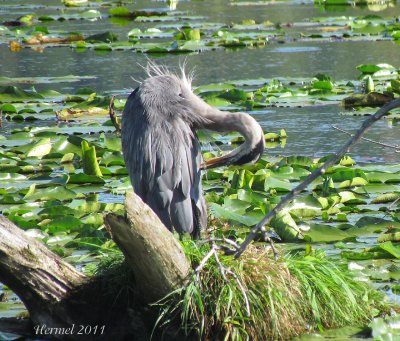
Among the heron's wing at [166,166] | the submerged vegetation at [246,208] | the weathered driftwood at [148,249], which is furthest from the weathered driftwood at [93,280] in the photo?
the heron's wing at [166,166]

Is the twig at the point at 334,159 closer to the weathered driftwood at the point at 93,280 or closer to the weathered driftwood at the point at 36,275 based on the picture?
the weathered driftwood at the point at 93,280

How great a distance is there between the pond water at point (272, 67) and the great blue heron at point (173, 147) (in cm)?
253

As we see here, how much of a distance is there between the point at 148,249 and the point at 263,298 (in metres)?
0.66

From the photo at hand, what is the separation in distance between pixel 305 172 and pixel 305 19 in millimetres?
10763

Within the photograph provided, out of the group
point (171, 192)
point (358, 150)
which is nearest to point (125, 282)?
point (171, 192)

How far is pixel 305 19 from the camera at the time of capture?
18.0 meters

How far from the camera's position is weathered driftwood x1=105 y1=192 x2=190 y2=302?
4684mm

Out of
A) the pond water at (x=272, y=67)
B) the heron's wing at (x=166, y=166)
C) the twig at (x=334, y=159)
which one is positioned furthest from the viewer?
the pond water at (x=272, y=67)

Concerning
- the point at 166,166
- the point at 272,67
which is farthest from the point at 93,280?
the point at 272,67

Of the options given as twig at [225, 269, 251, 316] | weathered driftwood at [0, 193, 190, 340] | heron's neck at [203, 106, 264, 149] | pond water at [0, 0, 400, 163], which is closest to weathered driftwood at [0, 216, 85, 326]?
weathered driftwood at [0, 193, 190, 340]

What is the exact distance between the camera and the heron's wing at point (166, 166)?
6.01 meters

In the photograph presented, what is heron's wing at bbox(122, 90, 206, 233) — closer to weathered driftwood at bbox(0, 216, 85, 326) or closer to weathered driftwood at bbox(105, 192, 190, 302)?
weathered driftwood at bbox(0, 216, 85, 326)

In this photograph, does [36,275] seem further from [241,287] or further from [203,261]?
[241,287]

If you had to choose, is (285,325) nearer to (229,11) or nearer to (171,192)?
(171,192)
